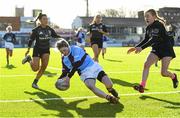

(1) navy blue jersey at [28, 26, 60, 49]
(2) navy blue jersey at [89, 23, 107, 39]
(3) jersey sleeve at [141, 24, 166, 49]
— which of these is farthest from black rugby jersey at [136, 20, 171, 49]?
(2) navy blue jersey at [89, 23, 107, 39]

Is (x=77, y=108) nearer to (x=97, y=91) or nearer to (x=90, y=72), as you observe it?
(x=97, y=91)

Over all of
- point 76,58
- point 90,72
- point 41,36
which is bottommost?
point 90,72

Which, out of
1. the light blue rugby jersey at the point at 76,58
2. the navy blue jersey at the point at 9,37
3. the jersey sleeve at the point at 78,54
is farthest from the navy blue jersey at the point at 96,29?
the jersey sleeve at the point at 78,54

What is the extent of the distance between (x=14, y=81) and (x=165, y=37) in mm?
5777

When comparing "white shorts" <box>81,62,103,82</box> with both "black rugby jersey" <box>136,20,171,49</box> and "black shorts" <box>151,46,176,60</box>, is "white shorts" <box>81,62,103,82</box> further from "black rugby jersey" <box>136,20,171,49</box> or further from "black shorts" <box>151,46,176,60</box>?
"black shorts" <box>151,46,176,60</box>

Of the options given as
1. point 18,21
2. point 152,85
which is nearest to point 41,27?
point 152,85

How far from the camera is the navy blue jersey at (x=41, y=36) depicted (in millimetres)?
12781

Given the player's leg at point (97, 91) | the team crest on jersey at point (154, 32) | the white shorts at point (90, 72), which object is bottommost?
the player's leg at point (97, 91)

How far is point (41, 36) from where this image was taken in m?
12.8

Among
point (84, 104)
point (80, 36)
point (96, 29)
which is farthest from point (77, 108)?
point (80, 36)

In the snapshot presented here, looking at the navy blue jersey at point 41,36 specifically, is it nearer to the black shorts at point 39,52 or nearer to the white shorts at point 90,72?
the black shorts at point 39,52

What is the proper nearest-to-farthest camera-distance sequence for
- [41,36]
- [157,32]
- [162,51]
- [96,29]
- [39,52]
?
[157,32] < [162,51] < [41,36] < [39,52] < [96,29]

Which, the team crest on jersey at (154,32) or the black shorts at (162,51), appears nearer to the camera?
the team crest on jersey at (154,32)

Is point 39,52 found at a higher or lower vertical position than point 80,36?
higher
